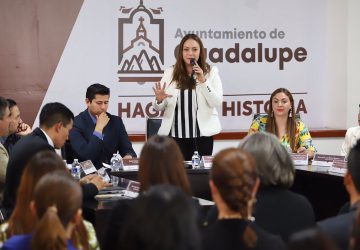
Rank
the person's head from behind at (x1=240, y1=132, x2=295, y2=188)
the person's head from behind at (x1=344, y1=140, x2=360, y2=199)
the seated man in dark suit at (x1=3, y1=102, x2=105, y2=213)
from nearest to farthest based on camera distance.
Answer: the person's head from behind at (x1=344, y1=140, x2=360, y2=199) < the person's head from behind at (x1=240, y1=132, x2=295, y2=188) < the seated man in dark suit at (x1=3, y1=102, x2=105, y2=213)

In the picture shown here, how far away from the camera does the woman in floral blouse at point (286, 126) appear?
5434 millimetres

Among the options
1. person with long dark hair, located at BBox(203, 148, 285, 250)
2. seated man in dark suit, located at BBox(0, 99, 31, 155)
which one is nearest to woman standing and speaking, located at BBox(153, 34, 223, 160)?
seated man in dark suit, located at BBox(0, 99, 31, 155)

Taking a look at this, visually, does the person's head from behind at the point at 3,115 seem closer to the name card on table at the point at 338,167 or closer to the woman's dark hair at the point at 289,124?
the woman's dark hair at the point at 289,124

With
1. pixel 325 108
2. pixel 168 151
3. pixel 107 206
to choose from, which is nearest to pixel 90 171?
pixel 107 206

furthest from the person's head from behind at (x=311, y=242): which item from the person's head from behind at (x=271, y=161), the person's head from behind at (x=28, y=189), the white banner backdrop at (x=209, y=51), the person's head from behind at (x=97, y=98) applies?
the white banner backdrop at (x=209, y=51)

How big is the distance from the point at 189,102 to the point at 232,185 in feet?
11.4

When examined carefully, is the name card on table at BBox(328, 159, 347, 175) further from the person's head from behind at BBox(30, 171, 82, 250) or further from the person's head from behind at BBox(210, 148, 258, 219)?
the person's head from behind at BBox(30, 171, 82, 250)

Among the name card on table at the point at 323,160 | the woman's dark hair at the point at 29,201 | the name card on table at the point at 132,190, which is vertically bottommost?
the name card on table at the point at 132,190

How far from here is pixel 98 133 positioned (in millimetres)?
5188

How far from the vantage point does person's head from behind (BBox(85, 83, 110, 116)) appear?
17.4 ft

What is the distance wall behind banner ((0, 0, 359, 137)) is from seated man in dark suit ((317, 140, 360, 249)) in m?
4.38

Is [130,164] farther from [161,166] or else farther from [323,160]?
[161,166]

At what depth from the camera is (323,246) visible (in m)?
1.49

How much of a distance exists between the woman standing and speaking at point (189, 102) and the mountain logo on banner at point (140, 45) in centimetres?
122
